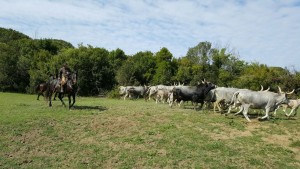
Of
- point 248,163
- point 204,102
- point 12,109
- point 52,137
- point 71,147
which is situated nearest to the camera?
point 248,163

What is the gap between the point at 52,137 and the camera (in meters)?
14.1

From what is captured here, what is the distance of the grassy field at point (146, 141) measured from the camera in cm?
1173

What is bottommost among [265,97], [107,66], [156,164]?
[156,164]

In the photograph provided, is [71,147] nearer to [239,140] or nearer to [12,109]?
[239,140]

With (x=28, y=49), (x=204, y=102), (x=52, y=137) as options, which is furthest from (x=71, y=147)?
(x=28, y=49)

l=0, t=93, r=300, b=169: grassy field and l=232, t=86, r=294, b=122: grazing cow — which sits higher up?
→ l=232, t=86, r=294, b=122: grazing cow

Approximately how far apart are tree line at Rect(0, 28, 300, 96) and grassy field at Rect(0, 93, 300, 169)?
903 inches

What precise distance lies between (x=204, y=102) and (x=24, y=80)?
104ft

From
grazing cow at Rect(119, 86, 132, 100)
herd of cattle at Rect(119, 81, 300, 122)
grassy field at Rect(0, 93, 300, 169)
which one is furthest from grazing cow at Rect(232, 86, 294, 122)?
grazing cow at Rect(119, 86, 132, 100)

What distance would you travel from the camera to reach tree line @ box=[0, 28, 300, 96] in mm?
40688

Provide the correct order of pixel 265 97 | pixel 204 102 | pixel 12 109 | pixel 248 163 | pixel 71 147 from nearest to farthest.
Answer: pixel 248 163
pixel 71 147
pixel 265 97
pixel 12 109
pixel 204 102

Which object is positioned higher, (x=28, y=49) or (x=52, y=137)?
(x=28, y=49)

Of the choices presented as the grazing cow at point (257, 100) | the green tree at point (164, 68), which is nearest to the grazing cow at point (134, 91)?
the green tree at point (164, 68)

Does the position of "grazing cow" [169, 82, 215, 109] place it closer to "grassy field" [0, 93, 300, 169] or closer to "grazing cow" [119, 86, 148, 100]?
"grassy field" [0, 93, 300, 169]
